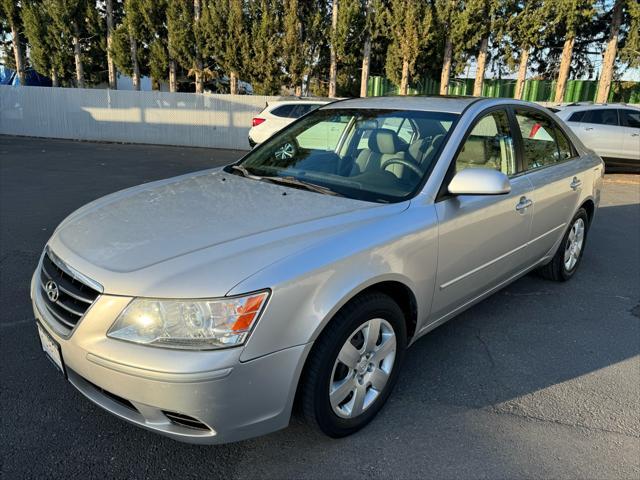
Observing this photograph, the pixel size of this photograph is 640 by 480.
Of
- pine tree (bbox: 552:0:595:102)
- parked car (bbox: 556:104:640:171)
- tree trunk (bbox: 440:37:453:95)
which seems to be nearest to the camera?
parked car (bbox: 556:104:640:171)

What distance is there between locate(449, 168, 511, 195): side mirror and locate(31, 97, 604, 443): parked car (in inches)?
0.5

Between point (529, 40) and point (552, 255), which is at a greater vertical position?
point (529, 40)

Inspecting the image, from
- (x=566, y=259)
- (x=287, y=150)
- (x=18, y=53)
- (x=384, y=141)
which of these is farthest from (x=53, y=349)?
(x=18, y=53)

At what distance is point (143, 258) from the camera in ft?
6.90

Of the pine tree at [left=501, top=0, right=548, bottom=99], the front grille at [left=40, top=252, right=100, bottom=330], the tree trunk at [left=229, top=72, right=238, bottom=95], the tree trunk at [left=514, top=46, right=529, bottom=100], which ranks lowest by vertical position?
the front grille at [left=40, top=252, right=100, bottom=330]

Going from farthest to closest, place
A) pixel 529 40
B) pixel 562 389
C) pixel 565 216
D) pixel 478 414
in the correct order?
pixel 529 40 → pixel 565 216 → pixel 562 389 → pixel 478 414

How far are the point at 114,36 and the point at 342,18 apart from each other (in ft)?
36.7

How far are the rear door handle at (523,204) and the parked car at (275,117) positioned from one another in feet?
32.2

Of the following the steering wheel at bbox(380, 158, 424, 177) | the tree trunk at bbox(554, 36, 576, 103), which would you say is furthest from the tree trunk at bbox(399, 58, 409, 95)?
the steering wheel at bbox(380, 158, 424, 177)

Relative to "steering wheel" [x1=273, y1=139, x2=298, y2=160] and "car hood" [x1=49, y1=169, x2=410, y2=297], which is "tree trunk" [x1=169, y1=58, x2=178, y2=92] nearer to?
"steering wheel" [x1=273, y1=139, x2=298, y2=160]

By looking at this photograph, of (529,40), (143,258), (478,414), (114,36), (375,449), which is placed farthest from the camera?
(114,36)

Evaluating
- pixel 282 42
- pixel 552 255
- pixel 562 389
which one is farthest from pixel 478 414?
pixel 282 42

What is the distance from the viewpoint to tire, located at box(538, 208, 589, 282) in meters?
4.54

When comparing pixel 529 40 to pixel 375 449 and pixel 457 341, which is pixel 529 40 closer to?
pixel 457 341
